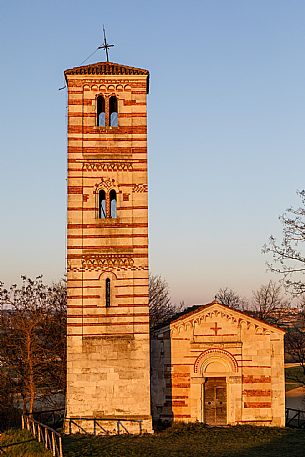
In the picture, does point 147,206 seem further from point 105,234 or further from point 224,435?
point 224,435

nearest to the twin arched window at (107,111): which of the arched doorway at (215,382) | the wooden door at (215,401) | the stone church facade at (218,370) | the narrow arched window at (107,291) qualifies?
the narrow arched window at (107,291)

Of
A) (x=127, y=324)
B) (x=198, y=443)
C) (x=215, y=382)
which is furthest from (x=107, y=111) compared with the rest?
(x=198, y=443)

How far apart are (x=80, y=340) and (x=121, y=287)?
2.44 m

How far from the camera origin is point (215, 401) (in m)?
25.5

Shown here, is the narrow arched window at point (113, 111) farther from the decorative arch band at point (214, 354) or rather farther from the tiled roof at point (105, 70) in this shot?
the decorative arch band at point (214, 354)

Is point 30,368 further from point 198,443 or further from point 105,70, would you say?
point 105,70

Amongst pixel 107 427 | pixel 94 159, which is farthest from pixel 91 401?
pixel 94 159

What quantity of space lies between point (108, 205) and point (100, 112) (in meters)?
3.73

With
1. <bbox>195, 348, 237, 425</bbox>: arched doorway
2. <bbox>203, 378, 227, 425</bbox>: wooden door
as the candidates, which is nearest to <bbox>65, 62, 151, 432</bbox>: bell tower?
<bbox>195, 348, 237, 425</bbox>: arched doorway

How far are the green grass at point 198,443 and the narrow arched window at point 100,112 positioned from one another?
11.6 m

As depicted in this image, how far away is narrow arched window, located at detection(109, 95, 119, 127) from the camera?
2508cm

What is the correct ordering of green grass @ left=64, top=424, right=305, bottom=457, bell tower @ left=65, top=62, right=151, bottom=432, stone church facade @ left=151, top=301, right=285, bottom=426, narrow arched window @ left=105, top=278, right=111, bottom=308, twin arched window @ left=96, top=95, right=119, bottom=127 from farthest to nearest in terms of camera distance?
stone church facade @ left=151, top=301, right=285, bottom=426
twin arched window @ left=96, top=95, right=119, bottom=127
narrow arched window @ left=105, top=278, right=111, bottom=308
bell tower @ left=65, top=62, right=151, bottom=432
green grass @ left=64, top=424, right=305, bottom=457

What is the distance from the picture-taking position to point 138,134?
24.9 m

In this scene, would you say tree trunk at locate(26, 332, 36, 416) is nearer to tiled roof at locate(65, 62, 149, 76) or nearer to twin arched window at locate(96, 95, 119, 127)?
twin arched window at locate(96, 95, 119, 127)
